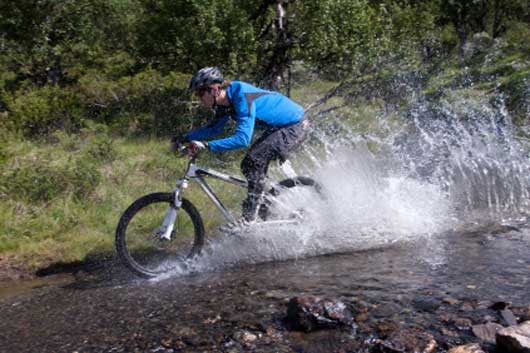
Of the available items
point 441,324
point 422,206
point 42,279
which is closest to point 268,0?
point 422,206

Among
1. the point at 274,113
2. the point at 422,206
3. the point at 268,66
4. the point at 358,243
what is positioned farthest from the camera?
the point at 268,66

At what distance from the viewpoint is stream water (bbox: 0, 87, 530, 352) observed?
178 inches

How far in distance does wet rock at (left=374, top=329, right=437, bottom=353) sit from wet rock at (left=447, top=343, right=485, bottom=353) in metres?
0.16

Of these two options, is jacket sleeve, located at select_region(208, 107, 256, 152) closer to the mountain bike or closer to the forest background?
the mountain bike

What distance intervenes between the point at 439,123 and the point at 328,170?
18.9ft

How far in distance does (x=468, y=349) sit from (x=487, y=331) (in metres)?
0.34

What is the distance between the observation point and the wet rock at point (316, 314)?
439 centimetres

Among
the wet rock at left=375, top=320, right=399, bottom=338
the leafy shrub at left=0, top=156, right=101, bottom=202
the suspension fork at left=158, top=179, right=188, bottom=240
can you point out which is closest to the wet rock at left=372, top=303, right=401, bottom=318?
the wet rock at left=375, top=320, right=399, bottom=338

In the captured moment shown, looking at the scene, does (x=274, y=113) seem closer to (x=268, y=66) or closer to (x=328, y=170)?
(x=328, y=170)

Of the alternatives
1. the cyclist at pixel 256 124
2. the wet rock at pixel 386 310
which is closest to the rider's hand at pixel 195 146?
the cyclist at pixel 256 124

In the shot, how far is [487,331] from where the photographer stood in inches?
161

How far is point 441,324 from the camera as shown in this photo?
4309mm

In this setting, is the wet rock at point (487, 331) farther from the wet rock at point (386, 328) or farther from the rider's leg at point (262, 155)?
the rider's leg at point (262, 155)

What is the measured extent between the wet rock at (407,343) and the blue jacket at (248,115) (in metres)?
2.85
